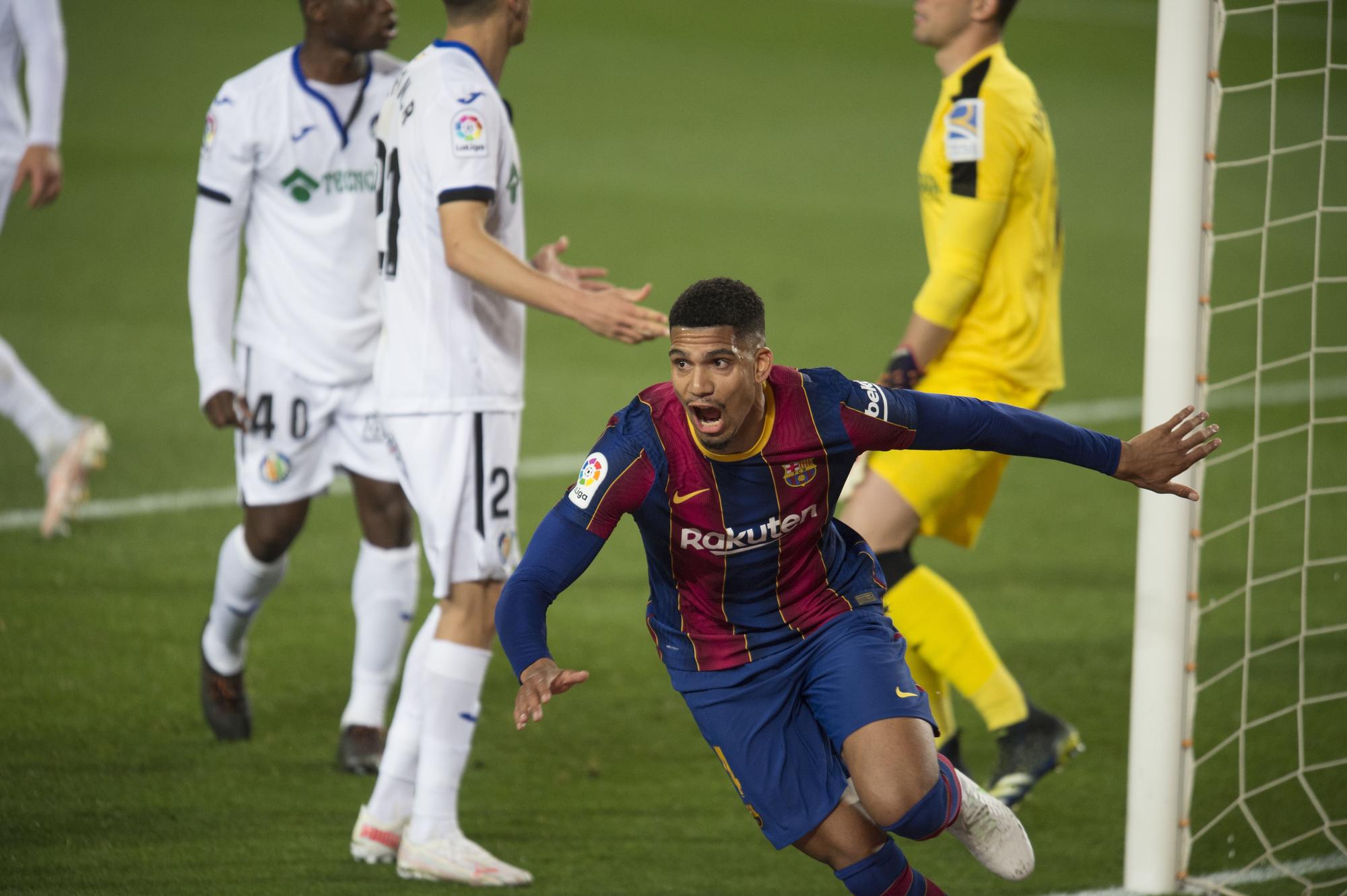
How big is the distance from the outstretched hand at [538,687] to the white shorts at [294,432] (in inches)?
80.9

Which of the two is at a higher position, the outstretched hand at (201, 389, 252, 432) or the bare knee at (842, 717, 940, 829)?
the outstretched hand at (201, 389, 252, 432)

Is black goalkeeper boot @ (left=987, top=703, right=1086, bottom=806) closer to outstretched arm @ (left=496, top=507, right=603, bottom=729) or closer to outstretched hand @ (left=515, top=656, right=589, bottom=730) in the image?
outstretched arm @ (left=496, top=507, right=603, bottom=729)

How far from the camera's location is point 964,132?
4.53 meters

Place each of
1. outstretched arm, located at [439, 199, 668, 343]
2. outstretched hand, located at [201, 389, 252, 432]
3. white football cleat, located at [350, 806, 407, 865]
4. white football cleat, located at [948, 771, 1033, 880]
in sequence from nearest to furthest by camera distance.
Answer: white football cleat, located at [948, 771, 1033, 880], outstretched arm, located at [439, 199, 668, 343], white football cleat, located at [350, 806, 407, 865], outstretched hand, located at [201, 389, 252, 432]

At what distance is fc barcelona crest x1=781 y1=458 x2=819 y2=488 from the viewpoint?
11.2 feet

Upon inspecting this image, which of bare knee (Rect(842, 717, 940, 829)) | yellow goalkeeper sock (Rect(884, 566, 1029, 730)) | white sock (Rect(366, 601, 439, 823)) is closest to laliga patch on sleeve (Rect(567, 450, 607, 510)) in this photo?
bare knee (Rect(842, 717, 940, 829))

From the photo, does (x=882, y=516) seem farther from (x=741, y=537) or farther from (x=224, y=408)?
(x=224, y=408)

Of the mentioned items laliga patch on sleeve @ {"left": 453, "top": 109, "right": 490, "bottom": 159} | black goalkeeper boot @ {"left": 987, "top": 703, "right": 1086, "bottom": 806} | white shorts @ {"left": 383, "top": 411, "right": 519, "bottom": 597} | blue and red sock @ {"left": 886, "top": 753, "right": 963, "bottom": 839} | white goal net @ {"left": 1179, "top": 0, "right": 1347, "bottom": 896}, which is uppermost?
laliga patch on sleeve @ {"left": 453, "top": 109, "right": 490, "bottom": 159}

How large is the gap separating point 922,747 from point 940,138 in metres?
1.93

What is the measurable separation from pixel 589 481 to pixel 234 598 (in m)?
2.18

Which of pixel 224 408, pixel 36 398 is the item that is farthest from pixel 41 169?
pixel 224 408

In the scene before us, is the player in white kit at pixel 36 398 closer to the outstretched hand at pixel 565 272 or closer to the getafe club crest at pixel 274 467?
the getafe club crest at pixel 274 467

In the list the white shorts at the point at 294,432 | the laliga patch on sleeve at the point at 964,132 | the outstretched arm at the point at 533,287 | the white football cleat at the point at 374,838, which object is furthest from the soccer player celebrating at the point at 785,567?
the white shorts at the point at 294,432

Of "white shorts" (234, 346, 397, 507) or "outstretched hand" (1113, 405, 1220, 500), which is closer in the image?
"outstretched hand" (1113, 405, 1220, 500)
